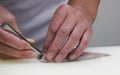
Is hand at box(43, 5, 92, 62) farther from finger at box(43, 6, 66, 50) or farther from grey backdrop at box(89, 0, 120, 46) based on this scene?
grey backdrop at box(89, 0, 120, 46)

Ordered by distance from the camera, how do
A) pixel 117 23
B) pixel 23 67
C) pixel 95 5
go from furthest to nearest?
pixel 117 23 → pixel 95 5 → pixel 23 67

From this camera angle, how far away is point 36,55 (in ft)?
1.64

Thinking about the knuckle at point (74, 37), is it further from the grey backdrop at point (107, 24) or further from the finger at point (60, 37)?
the grey backdrop at point (107, 24)

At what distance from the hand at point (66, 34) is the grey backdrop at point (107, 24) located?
0.65 meters

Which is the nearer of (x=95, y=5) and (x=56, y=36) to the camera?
(x=56, y=36)

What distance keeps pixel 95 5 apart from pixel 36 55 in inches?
9.7

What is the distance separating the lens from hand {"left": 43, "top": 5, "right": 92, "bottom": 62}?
0.50m

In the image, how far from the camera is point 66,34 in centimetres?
51

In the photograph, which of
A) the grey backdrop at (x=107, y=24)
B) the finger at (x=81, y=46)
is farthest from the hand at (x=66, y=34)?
the grey backdrop at (x=107, y=24)

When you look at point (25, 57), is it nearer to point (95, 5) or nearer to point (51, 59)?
point (51, 59)

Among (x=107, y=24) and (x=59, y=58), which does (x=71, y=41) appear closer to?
(x=59, y=58)

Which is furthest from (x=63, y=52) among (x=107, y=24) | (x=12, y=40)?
(x=107, y=24)

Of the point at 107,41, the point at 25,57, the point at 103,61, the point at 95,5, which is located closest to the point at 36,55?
the point at 25,57

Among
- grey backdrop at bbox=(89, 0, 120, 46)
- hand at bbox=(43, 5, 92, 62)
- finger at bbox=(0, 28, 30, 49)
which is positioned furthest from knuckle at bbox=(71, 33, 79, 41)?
grey backdrop at bbox=(89, 0, 120, 46)
